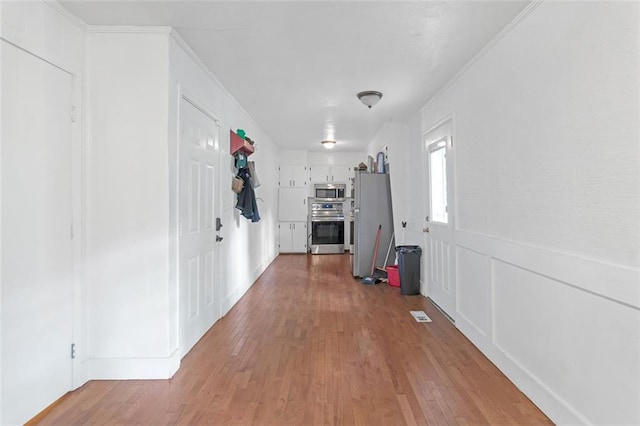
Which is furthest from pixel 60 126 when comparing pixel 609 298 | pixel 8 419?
pixel 609 298

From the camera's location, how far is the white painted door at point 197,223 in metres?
2.61

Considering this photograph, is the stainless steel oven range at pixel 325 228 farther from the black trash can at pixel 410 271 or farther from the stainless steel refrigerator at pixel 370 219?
the black trash can at pixel 410 271

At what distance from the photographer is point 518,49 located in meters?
2.17

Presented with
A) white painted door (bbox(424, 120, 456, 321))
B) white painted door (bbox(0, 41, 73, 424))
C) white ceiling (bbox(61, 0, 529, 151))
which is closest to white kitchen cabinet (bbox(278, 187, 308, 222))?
white ceiling (bbox(61, 0, 529, 151))

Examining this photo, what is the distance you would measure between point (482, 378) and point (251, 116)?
13.5 feet

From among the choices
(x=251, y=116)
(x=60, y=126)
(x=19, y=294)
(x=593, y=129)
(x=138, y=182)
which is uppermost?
(x=251, y=116)

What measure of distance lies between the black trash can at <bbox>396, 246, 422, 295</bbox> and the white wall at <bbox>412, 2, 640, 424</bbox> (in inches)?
64.9

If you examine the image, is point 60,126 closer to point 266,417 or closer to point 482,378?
point 266,417

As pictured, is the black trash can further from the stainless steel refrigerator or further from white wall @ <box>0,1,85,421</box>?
white wall @ <box>0,1,85,421</box>

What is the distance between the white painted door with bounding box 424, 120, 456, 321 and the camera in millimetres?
3379

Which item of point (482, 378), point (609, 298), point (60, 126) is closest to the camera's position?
point (609, 298)

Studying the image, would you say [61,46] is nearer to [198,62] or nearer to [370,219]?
[198,62]

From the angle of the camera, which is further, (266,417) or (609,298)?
(266,417)

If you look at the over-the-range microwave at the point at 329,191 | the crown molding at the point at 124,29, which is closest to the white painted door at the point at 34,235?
the crown molding at the point at 124,29
